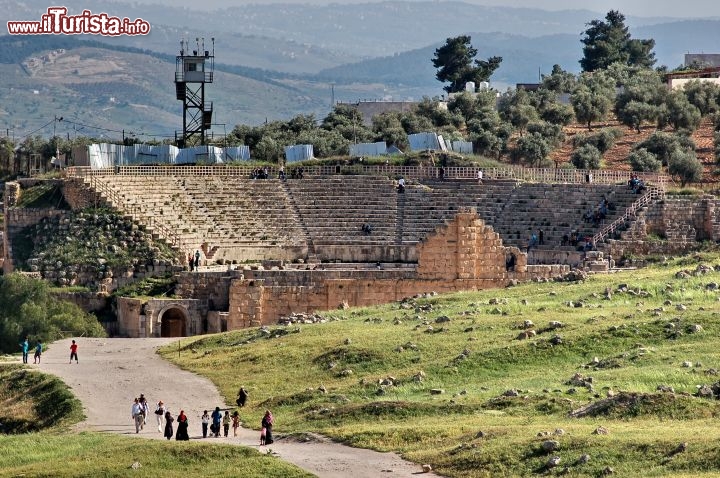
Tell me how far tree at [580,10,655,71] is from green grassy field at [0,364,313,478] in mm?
73700

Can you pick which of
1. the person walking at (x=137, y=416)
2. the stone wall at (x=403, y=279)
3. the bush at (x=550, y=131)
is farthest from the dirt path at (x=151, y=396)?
the bush at (x=550, y=131)

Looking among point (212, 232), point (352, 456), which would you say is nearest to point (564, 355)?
point (352, 456)

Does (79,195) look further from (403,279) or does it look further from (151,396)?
(151,396)

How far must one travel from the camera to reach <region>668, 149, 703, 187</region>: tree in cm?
7706

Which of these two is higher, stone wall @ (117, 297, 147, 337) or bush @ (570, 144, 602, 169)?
bush @ (570, 144, 602, 169)

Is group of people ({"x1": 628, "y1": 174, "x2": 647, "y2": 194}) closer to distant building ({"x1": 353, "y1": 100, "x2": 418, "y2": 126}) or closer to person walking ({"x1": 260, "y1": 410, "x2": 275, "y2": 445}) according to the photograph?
distant building ({"x1": 353, "y1": 100, "x2": 418, "y2": 126})

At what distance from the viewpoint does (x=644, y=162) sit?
8000 cm

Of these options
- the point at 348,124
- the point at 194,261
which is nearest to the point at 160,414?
the point at 194,261

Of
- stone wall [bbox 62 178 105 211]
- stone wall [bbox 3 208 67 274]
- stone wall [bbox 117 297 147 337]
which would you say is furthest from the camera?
stone wall [bbox 3 208 67 274]

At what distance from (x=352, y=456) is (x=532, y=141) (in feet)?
157

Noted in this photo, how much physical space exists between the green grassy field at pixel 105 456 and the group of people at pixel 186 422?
2.64 ft

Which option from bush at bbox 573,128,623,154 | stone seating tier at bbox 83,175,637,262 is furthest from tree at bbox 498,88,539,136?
stone seating tier at bbox 83,175,637,262

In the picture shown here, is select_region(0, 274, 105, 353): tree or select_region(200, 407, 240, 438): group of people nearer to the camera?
select_region(200, 407, 240, 438): group of people

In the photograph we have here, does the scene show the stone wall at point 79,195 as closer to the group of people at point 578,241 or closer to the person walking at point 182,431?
the group of people at point 578,241
